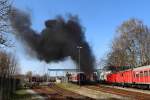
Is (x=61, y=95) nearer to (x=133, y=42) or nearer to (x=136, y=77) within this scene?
(x=136, y=77)

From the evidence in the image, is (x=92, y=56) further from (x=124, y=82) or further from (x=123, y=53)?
(x=123, y=53)

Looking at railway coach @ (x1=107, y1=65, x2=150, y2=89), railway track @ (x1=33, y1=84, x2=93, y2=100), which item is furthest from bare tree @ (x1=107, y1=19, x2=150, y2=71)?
railway track @ (x1=33, y1=84, x2=93, y2=100)

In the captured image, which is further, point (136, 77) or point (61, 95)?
point (136, 77)

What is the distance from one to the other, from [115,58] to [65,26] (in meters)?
38.8

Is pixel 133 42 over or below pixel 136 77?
over

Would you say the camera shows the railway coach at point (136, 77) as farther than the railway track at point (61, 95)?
Yes

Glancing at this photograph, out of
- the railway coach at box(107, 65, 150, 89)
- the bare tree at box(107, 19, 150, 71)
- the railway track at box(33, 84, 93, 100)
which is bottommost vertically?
the railway track at box(33, 84, 93, 100)

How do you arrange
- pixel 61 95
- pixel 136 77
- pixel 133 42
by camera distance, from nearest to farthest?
pixel 61 95
pixel 136 77
pixel 133 42

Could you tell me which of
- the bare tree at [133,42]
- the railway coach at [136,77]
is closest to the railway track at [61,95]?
the railway coach at [136,77]

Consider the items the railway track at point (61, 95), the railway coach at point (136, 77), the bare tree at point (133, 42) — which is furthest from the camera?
the bare tree at point (133, 42)

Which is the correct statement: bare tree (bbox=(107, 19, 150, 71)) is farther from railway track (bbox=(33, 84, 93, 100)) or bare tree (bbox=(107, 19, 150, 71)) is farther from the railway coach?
railway track (bbox=(33, 84, 93, 100))

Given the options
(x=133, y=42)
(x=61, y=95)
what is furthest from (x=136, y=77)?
(x=133, y=42)

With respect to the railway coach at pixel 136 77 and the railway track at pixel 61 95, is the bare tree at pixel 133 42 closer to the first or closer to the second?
the railway coach at pixel 136 77

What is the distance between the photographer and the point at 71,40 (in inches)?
2586
